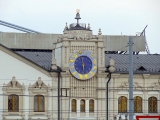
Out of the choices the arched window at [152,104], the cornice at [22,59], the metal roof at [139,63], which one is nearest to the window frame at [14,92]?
the cornice at [22,59]

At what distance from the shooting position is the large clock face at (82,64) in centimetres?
6881

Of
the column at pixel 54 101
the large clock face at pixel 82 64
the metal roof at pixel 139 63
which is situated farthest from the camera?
the metal roof at pixel 139 63

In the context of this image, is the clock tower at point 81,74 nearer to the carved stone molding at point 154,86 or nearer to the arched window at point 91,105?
the arched window at point 91,105

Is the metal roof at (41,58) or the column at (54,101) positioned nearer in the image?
the column at (54,101)

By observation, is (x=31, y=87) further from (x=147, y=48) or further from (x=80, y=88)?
(x=147, y=48)

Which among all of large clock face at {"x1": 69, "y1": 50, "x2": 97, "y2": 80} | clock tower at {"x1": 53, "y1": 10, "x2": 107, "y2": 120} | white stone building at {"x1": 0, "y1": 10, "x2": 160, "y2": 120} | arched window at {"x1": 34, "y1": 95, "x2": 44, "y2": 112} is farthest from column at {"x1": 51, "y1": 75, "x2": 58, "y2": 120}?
large clock face at {"x1": 69, "y1": 50, "x2": 97, "y2": 80}

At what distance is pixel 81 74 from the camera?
2717 inches

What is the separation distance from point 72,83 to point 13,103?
5.92 metres

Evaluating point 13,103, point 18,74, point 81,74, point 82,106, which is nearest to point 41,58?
point 81,74

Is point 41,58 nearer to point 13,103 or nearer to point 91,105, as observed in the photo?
point 13,103

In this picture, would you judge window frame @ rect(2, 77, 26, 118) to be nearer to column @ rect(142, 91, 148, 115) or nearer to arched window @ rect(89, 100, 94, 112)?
arched window @ rect(89, 100, 94, 112)

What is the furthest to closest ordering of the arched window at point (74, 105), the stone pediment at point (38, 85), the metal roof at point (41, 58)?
the metal roof at point (41, 58)
the arched window at point (74, 105)
the stone pediment at point (38, 85)

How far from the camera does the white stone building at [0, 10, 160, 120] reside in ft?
220

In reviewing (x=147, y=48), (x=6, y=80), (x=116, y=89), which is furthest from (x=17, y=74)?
(x=147, y=48)
